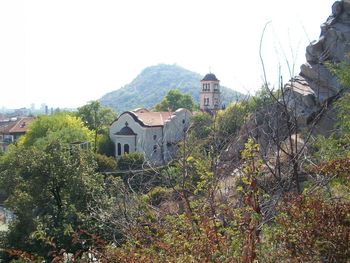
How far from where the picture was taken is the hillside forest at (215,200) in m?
3.55

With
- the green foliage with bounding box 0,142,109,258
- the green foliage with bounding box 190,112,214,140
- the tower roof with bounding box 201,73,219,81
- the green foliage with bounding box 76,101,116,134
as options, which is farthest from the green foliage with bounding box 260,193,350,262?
the tower roof with bounding box 201,73,219,81

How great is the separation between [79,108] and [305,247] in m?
41.5

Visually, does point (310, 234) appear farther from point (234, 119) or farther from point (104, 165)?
point (104, 165)

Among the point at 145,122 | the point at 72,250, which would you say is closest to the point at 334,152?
the point at 72,250

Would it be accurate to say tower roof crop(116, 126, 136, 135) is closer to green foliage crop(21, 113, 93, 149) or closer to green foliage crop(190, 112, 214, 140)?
green foliage crop(21, 113, 93, 149)

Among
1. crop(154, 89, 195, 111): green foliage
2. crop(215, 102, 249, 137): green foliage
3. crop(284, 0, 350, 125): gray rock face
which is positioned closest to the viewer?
crop(215, 102, 249, 137): green foliage

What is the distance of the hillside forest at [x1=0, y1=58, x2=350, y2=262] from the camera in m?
3.55

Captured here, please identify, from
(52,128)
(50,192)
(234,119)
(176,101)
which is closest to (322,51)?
(234,119)

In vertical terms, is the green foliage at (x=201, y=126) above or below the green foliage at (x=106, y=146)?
above

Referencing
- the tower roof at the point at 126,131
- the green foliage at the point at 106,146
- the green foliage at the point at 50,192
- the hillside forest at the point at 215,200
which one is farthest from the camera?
the green foliage at the point at 106,146

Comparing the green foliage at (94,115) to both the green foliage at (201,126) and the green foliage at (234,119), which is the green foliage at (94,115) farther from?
the green foliage at (234,119)

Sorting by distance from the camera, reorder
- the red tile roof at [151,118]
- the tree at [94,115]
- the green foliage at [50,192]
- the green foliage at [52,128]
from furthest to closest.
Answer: the tree at [94,115] < the red tile roof at [151,118] < the green foliage at [52,128] < the green foliage at [50,192]

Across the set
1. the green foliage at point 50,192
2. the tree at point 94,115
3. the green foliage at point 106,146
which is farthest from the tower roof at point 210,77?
the green foliage at point 50,192

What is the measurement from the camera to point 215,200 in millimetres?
5461
